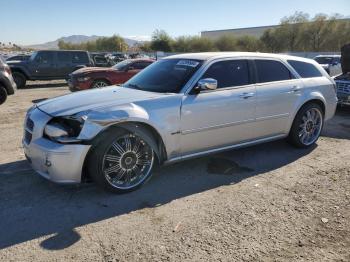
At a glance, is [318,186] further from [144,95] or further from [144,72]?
[144,72]

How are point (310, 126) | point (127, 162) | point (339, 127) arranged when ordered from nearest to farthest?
point (127, 162)
point (310, 126)
point (339, 127)

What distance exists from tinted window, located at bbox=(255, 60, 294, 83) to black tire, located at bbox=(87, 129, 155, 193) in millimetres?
2261

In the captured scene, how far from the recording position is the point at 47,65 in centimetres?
1725

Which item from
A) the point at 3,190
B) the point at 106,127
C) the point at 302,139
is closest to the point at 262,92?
the point at 302,139

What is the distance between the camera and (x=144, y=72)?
222 inches

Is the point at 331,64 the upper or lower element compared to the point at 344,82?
upper

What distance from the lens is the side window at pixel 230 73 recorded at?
4984 millimetres

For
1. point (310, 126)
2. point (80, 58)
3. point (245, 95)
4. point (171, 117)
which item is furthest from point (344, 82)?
point (80, 58)

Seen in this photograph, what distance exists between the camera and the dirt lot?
316 cm

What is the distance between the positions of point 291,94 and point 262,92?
672 millimetres

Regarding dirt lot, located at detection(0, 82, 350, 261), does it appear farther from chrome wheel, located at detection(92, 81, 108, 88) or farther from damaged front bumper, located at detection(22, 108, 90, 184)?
chrome wheel, located at detection(92, 81, 108, 88)

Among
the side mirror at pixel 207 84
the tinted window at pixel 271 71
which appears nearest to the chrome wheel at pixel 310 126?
the tinted window at pixel 271 71

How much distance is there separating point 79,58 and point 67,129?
15.0 m

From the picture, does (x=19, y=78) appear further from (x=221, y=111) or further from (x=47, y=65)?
(x=221, y=111)
